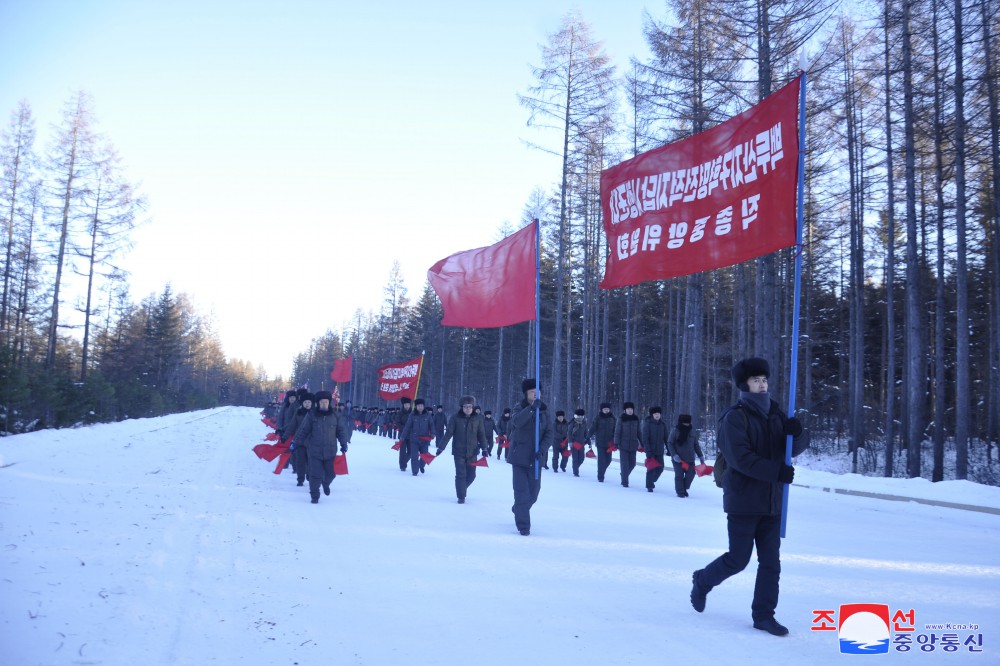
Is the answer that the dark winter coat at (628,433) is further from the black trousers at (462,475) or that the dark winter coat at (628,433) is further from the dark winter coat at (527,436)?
the dark winter coat at (527,436)

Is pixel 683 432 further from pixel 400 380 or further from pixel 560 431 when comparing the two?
pixel 400 380

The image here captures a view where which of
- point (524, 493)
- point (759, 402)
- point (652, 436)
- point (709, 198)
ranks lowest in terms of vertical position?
point (524, 493)

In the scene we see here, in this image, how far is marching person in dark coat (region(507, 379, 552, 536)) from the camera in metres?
8.60

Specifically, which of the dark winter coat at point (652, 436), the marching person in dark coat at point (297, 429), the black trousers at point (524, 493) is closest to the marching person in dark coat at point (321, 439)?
the marching person in dark coat at point (297, 429)

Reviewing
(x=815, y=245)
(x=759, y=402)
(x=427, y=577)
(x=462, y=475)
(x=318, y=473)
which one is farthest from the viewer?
(x=815, y=245)

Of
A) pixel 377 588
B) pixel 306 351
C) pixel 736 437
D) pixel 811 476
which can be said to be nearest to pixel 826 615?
pixel 736 437

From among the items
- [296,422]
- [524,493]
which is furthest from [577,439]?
[524,493]

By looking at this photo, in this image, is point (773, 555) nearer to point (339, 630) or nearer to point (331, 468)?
point (339, 630)

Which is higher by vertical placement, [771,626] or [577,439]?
[577,439]

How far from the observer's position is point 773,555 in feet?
15.3

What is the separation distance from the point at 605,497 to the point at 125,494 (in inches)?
325

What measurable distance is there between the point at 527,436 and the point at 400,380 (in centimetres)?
1967

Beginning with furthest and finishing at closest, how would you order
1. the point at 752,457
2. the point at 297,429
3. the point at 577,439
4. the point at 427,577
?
the point at 577,439 < the point at 297,429 < the point at 427,577 < the point at 752,457

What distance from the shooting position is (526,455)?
8828 millimetres
